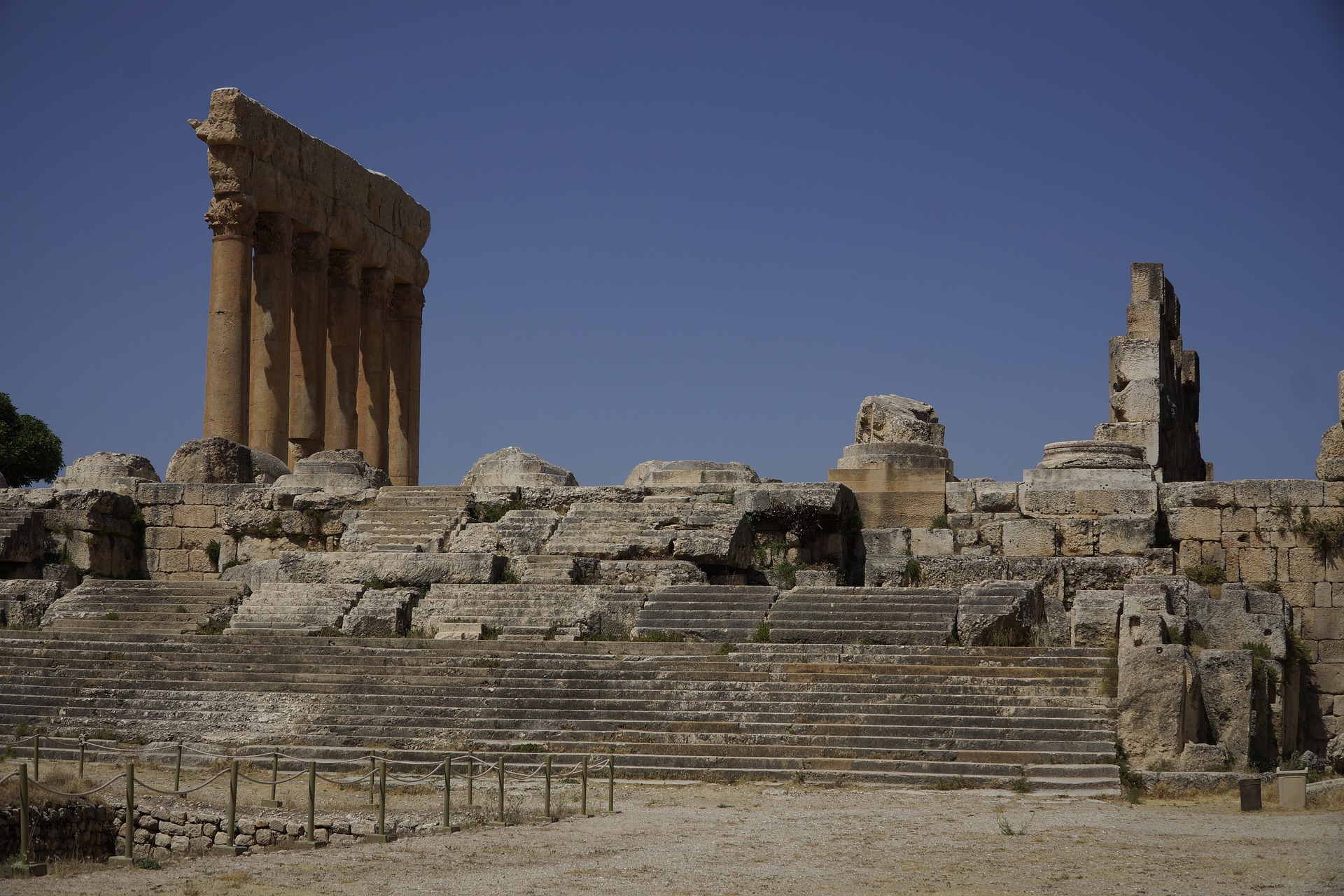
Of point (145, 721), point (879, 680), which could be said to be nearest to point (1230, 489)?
point (879, 680)

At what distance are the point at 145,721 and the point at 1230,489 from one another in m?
12.3

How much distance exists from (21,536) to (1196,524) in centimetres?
1490

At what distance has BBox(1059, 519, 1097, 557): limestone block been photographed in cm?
1917

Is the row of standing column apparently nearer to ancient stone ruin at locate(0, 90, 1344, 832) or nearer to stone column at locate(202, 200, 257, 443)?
stone column at locate(202, 200, 257, 443)

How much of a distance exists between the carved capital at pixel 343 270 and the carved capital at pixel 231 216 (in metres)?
4.67

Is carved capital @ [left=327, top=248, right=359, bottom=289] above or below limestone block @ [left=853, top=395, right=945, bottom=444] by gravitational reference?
above

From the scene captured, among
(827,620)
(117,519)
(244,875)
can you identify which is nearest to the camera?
(244,875)

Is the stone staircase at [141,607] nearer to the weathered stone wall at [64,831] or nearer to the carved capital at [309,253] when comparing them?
the weathered stone wall at [64,831]

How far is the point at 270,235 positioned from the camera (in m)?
29.4

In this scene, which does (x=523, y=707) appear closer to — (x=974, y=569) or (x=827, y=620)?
(x=827, y=620)

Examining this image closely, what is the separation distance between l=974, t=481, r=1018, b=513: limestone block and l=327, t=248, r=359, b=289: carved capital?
17108mm

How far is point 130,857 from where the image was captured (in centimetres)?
1007

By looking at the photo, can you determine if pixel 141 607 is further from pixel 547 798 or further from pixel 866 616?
pixel 547 798

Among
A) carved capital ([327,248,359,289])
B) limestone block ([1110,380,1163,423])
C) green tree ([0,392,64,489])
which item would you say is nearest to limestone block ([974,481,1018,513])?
limestone block ([1110,380,1163,423])
